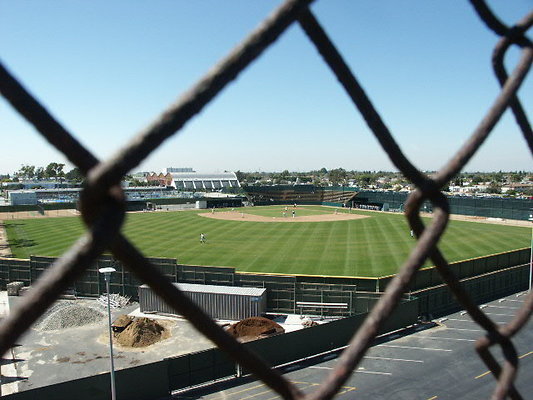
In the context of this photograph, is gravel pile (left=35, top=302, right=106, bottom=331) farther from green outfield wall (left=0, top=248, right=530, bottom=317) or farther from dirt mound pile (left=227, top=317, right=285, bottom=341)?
dirt mound pile (left=227, top=317, right=285, bottom=341)

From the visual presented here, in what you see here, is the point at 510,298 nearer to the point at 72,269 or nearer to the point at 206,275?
the point at 206,275

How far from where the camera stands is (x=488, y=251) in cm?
3319

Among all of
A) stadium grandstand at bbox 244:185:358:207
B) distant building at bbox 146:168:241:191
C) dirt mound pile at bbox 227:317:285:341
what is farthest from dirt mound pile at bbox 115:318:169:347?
distant building at bbox 146:168:241:191

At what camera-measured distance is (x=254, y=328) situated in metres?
18.7

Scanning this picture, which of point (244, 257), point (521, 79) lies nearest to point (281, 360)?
point (244, 257)

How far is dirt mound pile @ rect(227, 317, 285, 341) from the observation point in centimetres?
1836

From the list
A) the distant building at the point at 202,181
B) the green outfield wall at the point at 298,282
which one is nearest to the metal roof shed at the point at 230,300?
the green outfield wall at the point at 298,282

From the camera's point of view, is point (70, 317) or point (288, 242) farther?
point (288, 242)

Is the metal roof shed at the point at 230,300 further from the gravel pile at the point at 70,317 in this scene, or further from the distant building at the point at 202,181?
the distant building at the point at 202,181

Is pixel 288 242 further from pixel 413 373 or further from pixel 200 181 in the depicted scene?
pixel 200 181

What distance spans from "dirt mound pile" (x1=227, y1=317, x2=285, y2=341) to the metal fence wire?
17.6 meters

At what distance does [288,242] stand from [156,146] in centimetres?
3710

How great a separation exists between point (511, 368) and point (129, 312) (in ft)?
75.7

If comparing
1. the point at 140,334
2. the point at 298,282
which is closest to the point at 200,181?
the point at 298,282
